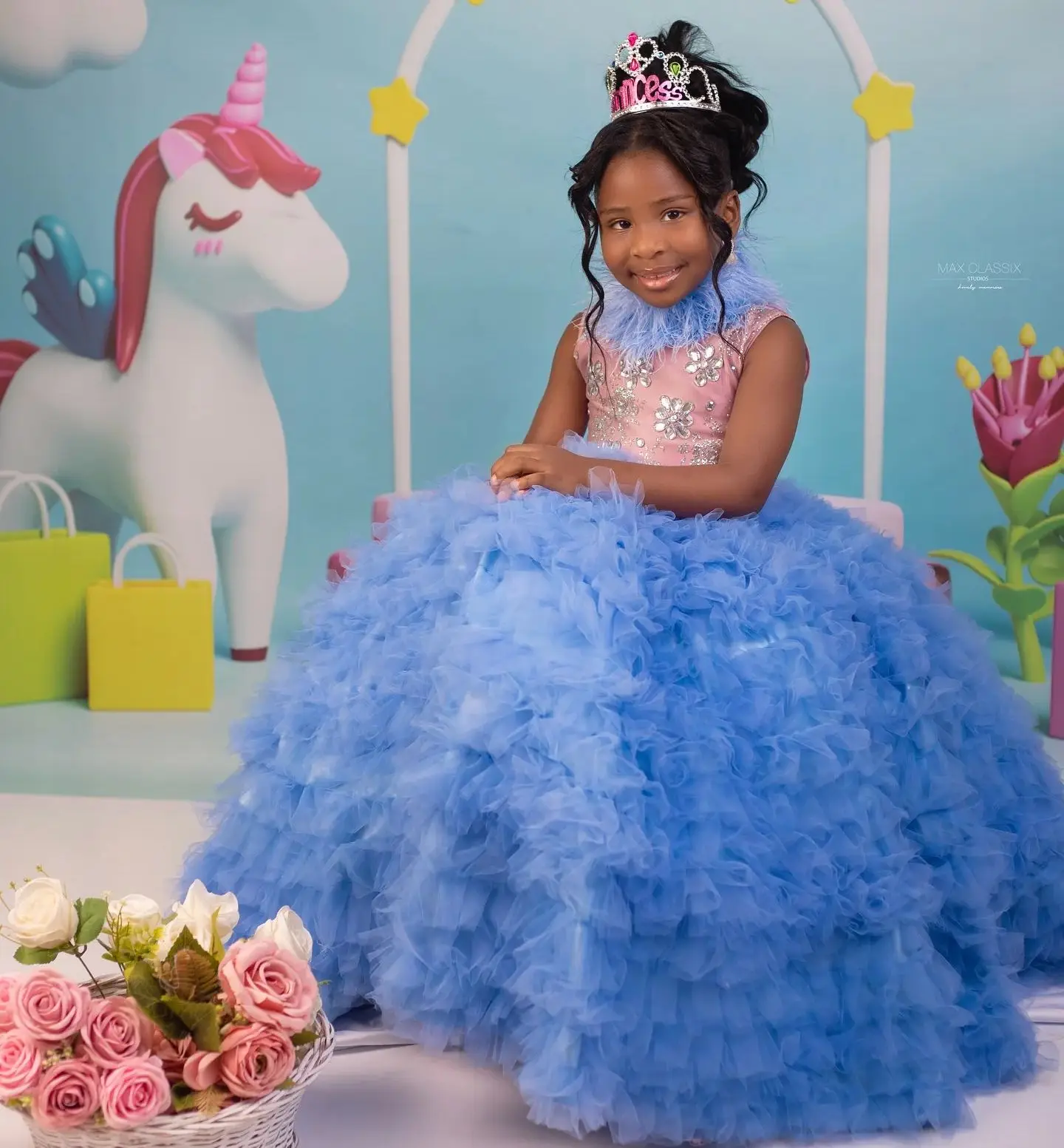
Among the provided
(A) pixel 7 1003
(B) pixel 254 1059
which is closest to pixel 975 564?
(B) pixel 254 1059

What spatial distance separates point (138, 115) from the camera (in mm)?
4555

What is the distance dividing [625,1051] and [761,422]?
945 mm

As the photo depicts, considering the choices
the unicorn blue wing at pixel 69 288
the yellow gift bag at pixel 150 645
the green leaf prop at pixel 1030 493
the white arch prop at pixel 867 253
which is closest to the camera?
the white arch prop at pixel 867 253

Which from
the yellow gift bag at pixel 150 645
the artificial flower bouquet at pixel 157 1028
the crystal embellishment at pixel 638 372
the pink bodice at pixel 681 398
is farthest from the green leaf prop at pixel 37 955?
the yellow gift bag at pixel 150 645

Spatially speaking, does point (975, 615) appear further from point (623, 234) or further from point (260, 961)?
point (260, 961)

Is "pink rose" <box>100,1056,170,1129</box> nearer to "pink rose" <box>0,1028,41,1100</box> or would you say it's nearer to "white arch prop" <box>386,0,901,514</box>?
"pink rose" <box>0,1028,41,1100</box>

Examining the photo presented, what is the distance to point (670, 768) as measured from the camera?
1.82 meters

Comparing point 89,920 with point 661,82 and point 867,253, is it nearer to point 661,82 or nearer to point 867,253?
point 661,82

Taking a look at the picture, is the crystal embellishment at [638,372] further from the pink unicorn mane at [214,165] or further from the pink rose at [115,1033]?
the pink unicorn mane at [214,165]

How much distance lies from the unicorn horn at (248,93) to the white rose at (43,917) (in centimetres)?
325

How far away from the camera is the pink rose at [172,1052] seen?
5.41ft

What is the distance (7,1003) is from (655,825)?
0.75m

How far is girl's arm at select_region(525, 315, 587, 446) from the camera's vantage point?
8.38 feet

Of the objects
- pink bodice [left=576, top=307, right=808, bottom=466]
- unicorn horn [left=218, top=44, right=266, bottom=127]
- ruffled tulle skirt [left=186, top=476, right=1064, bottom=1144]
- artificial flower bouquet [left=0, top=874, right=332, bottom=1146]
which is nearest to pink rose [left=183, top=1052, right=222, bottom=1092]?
artificial flower bouquet [left=0, top=874, right=332, bottom=1146]
